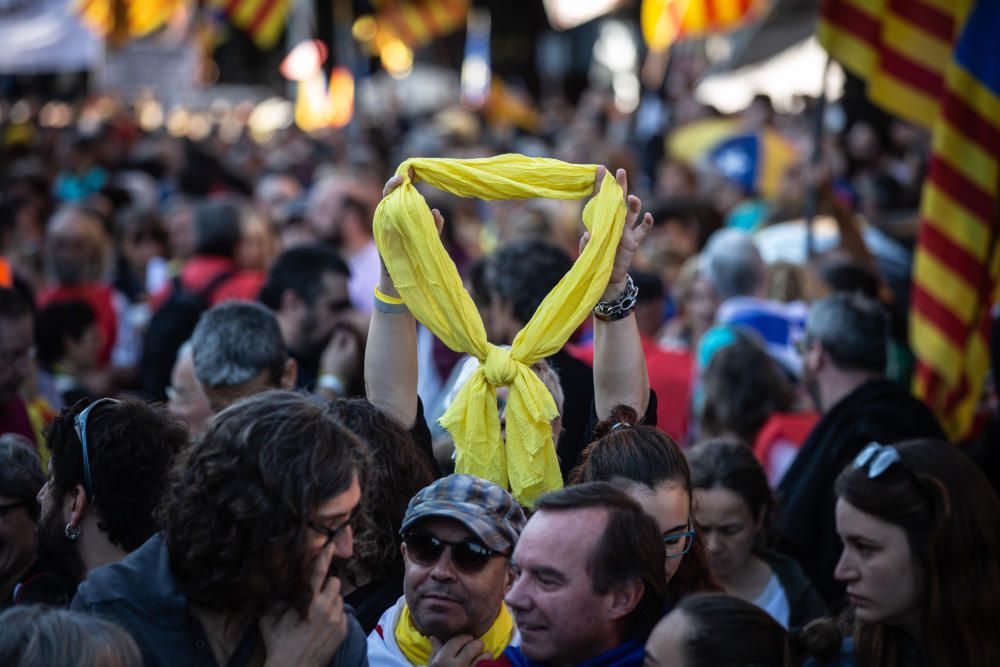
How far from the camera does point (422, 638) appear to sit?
3.20 metres

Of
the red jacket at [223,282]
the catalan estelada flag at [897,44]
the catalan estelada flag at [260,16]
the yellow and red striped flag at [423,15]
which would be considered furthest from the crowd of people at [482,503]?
the yellow and red striped flag at [423,15]

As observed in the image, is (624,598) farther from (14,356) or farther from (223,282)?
(223,282)

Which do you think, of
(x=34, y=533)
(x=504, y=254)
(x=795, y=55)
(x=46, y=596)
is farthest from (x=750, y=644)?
(x=795, y=55)

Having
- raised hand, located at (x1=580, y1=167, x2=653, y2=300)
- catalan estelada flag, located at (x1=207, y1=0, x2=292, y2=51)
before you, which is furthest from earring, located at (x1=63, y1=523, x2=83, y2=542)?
catalan estelada flag, located at (x1=207, y1=0, x2=292, y2=51)

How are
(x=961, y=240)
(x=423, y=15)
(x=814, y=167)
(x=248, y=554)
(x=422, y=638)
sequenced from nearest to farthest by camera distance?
(x=248, y=554), (x=422, y=638), (x=961, y=240), (x=814, y=167), (x=423, y=15)

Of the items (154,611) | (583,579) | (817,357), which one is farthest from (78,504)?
(817,357)

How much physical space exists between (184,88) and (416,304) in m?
14.2

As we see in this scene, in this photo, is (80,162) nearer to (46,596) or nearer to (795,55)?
(795,55)

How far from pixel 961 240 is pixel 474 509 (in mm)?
4762

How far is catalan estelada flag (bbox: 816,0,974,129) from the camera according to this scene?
7520 millimetres

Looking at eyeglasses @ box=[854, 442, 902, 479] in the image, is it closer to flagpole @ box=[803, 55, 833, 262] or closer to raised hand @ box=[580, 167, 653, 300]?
raised hand @ box=[580, 167, 653, 300]

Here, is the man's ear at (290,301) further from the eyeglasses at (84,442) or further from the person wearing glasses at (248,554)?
the person wearing glasses at (248,554)

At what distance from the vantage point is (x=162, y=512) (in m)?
2.86

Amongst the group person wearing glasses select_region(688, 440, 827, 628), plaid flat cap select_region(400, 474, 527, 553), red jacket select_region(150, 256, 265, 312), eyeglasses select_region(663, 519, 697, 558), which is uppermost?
plaid flat cap select_region(400, 474, 527, 553)
